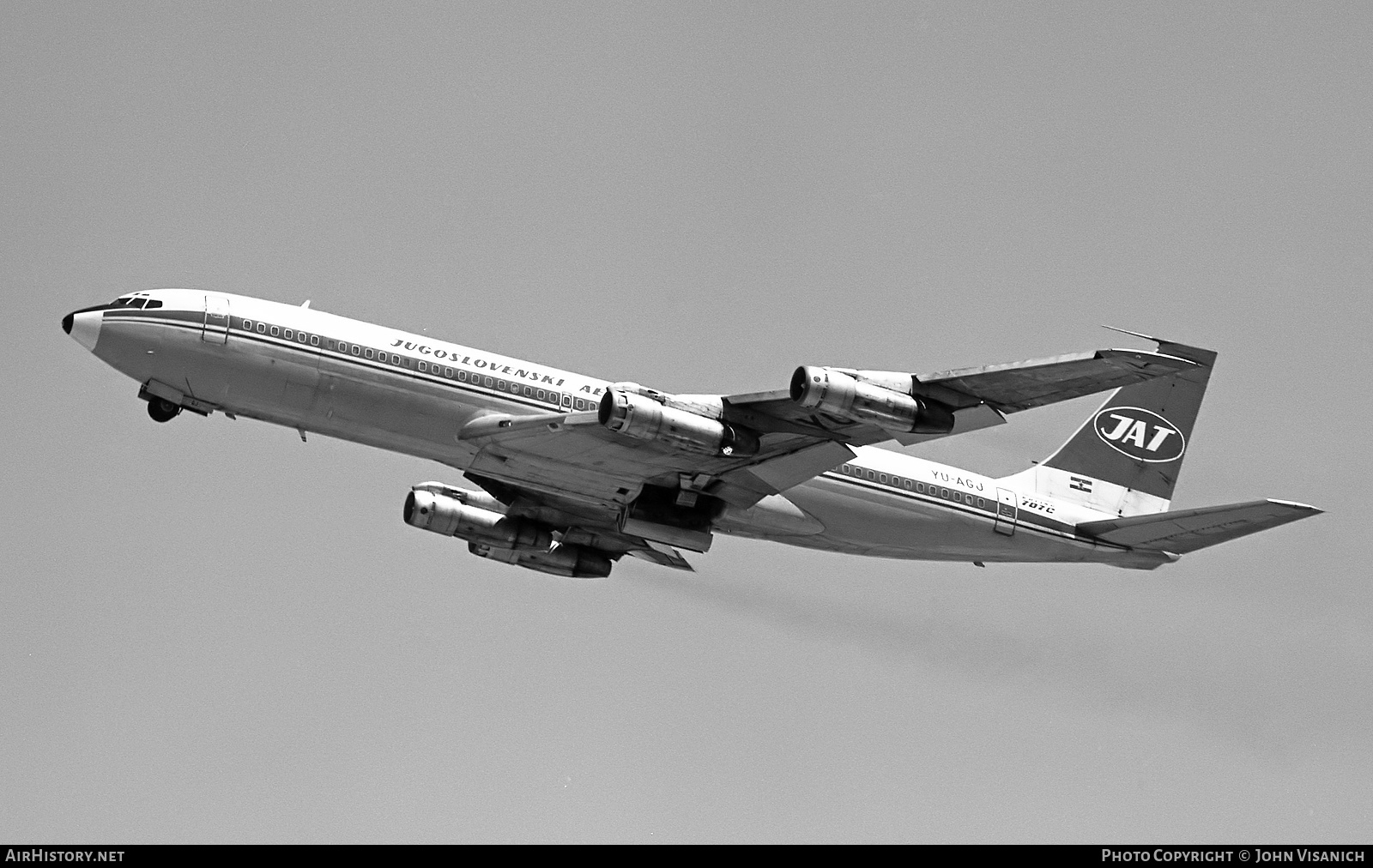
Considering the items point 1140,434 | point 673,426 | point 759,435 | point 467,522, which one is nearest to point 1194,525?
point 1140,434

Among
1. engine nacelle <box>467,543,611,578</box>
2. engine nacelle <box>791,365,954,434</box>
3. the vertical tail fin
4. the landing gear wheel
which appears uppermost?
the vertical tail fin

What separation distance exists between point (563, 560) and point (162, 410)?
47.5 ft

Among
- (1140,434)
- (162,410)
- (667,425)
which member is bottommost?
(162,410)

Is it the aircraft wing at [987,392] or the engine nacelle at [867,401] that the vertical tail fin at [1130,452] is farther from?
the engine nacelle at [867,401]

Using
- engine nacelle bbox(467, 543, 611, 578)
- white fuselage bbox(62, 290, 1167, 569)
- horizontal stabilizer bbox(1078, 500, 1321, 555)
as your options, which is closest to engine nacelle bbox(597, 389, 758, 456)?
white fuselage bbox(62, 290, 1167, 569)

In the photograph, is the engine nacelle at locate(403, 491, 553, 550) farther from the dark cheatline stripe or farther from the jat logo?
the jat logo

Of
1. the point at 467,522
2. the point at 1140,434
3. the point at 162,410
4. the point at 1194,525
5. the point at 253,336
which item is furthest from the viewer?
the point at 1140,434

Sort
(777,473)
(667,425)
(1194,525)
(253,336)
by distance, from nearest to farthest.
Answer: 1. (667,425)
2. (253,336)
3. (777,473)
4. (1194,525)

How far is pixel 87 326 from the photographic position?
44.9 metres

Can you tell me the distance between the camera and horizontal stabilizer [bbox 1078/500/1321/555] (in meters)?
44.9

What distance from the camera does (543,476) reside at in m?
47.2

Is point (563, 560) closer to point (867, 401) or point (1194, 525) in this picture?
point (867, 401)

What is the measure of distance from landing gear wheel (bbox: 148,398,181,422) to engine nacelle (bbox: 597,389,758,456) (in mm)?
12161

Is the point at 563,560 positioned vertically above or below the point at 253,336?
below
